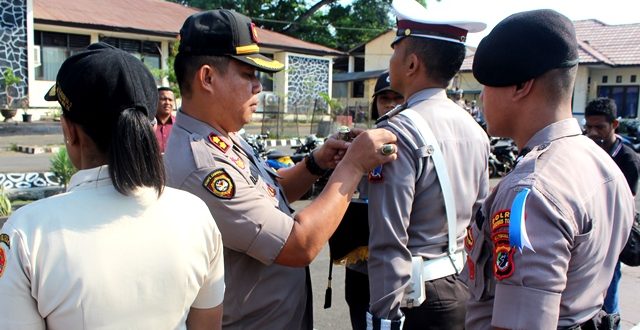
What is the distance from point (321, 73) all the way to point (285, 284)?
2322cm

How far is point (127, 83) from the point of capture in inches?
46.0

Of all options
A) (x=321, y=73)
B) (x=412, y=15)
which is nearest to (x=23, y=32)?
(x=321, y=73)

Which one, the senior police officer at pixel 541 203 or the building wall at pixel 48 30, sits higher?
the building wall at pixel 48 30

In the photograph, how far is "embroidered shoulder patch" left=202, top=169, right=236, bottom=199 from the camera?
1.60 metres

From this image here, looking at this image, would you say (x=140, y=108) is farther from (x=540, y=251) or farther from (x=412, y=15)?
(x=412, y=15)

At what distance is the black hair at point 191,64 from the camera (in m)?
1.74

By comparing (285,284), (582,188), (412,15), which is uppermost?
(412,15)

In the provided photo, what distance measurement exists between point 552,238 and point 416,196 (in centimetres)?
72

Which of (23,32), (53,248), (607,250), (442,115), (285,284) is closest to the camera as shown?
(53,248)

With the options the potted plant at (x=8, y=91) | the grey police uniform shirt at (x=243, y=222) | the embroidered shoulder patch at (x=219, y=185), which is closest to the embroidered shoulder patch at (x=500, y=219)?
the grey police uniform shirt at (x=243, y=222)

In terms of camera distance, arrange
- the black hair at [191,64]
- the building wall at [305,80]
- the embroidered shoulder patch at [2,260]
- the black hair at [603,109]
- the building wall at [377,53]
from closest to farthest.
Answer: the embroidered shoulder patch at [2,260], the black hair at [191,64], the black hair at [603,109], the building wall at [305,80], the building wall at [377,53]

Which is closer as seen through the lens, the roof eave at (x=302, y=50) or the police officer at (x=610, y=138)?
the police officer at (x=610, y=138)

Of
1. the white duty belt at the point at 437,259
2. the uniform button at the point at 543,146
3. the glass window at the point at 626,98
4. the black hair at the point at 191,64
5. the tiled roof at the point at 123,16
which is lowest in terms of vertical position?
the white duty belt at the point at 437,259

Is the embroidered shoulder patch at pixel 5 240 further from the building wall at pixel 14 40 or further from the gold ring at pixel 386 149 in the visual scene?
the building wall at pixel 14 40
